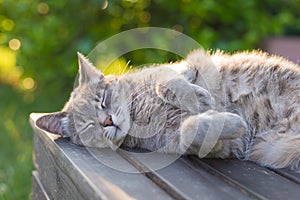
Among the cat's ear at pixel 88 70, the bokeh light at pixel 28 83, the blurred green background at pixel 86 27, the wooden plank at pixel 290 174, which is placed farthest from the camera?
the bokeh light at pixel 28 83

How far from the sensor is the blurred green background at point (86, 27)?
445 cm

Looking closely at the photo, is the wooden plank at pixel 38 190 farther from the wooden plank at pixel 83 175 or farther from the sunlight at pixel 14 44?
the sunlight at pixel 14 44

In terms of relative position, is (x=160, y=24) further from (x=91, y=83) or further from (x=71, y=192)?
(x=71, y=192)

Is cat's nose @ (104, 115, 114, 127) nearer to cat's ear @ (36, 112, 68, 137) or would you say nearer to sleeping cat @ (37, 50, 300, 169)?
sleeping cat @ (37, 50, 300, 169)

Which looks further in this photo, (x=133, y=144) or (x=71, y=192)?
(x=133, y=144)

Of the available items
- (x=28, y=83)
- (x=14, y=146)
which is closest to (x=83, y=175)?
(x=14, y=146)

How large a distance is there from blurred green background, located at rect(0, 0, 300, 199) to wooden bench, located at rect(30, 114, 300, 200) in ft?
8.87

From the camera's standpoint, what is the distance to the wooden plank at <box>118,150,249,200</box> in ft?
3.73

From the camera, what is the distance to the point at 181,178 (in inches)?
49.6

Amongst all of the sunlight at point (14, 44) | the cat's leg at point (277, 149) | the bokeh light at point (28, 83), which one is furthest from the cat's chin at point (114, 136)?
the bokeh light at point (28, 83)

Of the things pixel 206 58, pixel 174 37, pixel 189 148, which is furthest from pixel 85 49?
pixel 189 148

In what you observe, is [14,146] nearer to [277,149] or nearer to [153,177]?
[277,149]

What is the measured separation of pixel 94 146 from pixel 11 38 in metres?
3.18

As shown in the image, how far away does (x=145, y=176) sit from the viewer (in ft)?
4.20
